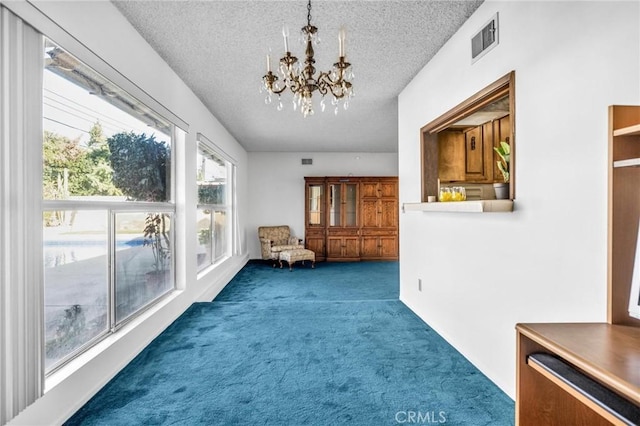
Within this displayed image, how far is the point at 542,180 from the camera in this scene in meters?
1.65

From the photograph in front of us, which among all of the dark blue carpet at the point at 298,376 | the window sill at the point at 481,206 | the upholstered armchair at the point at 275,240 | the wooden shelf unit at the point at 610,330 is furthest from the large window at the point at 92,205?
the upholstered armchair at the point at 275,240

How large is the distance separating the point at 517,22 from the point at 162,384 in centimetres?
303

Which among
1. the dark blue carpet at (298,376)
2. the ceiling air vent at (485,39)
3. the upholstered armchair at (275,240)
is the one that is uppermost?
the ceiling air vent at (485,39)

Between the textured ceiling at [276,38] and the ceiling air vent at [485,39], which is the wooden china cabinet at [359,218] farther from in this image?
the ceiling air vent at [485,39]

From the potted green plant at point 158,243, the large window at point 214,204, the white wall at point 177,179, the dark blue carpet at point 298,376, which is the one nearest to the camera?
the white wall at point 177,179

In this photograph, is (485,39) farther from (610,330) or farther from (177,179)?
(177,179)

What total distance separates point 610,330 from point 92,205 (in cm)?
262

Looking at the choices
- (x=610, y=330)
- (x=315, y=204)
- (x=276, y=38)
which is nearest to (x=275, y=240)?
(x=315, y=204)

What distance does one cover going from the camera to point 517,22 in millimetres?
1824

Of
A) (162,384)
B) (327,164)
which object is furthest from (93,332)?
(327,164)

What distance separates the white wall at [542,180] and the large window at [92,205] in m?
2.49

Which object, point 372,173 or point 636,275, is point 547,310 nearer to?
point 636,275

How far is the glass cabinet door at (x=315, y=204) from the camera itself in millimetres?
7109

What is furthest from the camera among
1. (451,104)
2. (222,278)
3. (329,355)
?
(222,278)
